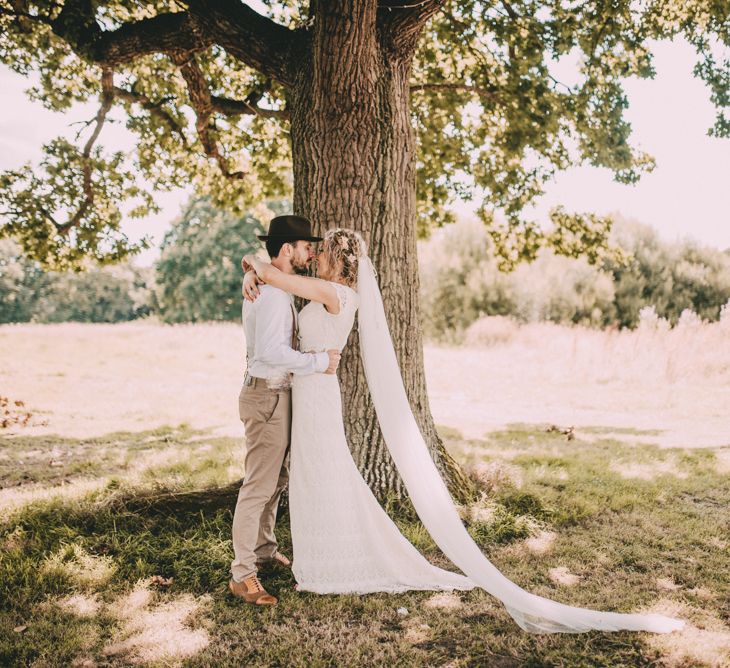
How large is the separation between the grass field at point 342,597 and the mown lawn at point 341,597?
14mm

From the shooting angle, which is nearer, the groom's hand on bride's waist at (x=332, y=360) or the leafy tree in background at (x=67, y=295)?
the groom's hand on bride's waist at (x=332, y=360)

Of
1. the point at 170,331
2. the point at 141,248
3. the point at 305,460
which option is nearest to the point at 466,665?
the point at 305,460

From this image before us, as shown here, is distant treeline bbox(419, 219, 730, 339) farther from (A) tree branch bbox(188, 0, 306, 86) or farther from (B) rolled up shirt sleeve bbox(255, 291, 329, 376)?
(B) rolled up shirt sleeve bbox(255, 291, 329, 376)

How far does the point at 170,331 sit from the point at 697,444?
2443 cm

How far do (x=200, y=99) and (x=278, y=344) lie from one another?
5714 millimetres

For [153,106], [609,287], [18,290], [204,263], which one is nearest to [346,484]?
[153,106]

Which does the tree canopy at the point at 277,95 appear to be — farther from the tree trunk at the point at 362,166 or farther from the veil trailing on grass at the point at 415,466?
the veil trailing on grass at the point at 415,466

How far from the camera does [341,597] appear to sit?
4.16 meters

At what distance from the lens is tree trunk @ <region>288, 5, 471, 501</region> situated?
17.0 ft

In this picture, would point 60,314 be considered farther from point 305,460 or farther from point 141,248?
point 305,460

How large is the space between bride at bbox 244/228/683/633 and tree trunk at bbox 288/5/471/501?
0.90m

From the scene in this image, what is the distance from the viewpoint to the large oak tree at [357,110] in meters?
5.35

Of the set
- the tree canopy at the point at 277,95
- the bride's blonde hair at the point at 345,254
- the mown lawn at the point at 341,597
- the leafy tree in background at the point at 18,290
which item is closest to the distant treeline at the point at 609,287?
the tree canopy at the point at 277,95

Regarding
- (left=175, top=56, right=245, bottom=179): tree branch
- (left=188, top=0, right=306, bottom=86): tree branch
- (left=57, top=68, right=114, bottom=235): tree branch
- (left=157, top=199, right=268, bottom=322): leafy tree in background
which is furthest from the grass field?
(left=157, top=199, right=268, bottom=322): leafy tree in background
